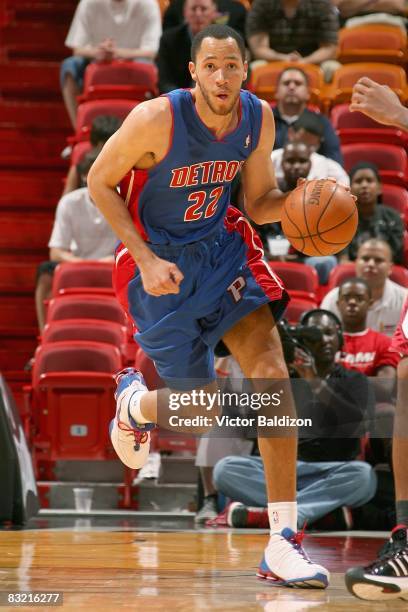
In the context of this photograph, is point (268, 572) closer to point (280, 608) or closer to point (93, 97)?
point (280, 608)

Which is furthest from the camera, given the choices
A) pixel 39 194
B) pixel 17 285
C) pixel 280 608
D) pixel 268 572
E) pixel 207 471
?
pixel 39 194

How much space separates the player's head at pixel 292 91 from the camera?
28.1 feet

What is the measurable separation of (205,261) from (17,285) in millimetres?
5020

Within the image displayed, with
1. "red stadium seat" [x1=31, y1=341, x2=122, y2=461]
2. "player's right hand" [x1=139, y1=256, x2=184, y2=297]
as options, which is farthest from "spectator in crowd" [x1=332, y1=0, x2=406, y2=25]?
"player's right hand" [x1=139, y1=256, x2=184, y2=297]

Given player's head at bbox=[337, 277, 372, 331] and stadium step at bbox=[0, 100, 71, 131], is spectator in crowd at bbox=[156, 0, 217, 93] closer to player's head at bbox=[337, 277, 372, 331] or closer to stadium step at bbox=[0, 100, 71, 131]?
stadium step at bbox=[0, 100, 71, 131]

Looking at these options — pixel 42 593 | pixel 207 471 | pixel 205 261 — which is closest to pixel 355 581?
pixel 42 593

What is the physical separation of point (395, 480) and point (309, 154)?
424 centimetres

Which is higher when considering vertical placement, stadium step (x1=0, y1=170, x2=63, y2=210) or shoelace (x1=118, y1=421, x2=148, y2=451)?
stadium step (x1=0, y1=170, x2=63, y2=210)

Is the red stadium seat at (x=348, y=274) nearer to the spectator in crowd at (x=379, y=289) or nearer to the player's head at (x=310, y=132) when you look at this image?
the spectator in crowd at (x=379, y=289)

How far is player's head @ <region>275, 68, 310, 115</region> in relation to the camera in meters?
8.55

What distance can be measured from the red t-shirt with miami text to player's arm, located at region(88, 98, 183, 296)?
2.69 metres

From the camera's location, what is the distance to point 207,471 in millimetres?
6340

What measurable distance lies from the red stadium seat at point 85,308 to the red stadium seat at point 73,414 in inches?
24.1

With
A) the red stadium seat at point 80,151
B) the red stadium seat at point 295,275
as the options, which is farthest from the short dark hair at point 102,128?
the red stadium seat at point 295,275
